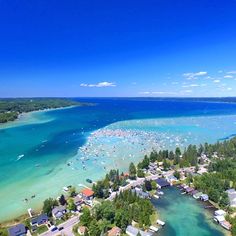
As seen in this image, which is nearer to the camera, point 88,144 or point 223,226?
point 223,226

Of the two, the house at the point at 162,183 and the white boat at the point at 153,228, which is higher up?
the house at the point at 162,183

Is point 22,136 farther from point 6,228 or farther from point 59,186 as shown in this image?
point 6,228

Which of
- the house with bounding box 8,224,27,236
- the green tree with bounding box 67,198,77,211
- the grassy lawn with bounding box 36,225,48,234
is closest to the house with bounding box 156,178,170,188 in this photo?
the green tree with bounding box 67,198,77,211

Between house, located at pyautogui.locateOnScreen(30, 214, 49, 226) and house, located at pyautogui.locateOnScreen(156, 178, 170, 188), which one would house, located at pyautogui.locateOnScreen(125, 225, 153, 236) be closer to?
house, located at pyautogui.locateOnScreen(30, 214, 49, 226)

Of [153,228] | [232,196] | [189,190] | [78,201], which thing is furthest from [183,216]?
[78,201]

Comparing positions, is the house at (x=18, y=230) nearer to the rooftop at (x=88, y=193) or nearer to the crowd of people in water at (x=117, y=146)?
the rooftop at (x=88, y=193)

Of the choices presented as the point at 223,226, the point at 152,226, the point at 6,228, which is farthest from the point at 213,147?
the point at 6,228

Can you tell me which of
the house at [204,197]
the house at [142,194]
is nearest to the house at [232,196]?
the house at [204,197]

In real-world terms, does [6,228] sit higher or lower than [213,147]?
lower
